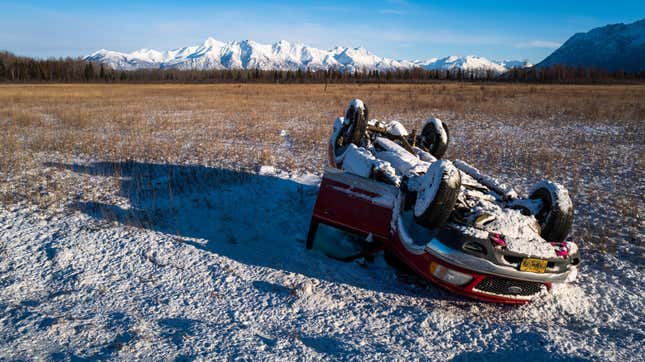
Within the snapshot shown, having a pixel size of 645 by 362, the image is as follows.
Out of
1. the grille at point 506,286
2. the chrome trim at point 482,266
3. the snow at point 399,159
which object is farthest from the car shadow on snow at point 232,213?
the snow at point 399,159

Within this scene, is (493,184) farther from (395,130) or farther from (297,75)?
(297,75)

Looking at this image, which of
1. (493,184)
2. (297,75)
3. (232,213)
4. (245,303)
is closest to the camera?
(245,303)

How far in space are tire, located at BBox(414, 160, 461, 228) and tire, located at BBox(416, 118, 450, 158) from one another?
11.3 ft

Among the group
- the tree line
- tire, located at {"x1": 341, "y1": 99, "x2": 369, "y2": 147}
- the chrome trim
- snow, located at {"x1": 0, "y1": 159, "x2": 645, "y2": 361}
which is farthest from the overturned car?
the tree line

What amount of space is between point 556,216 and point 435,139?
3.53m

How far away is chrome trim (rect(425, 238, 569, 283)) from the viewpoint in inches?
131

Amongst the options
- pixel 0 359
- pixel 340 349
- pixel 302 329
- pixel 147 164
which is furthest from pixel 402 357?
pixel 147 164

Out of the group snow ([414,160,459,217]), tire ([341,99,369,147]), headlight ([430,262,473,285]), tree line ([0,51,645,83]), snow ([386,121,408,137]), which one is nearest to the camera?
headlight ([430,262,473,285])

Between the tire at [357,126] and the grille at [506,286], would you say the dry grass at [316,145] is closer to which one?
the tire at [357,126]

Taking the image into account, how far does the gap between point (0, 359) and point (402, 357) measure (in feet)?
10.1

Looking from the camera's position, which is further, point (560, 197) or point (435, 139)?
point (435, 139)

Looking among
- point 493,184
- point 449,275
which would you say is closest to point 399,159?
point 493,184

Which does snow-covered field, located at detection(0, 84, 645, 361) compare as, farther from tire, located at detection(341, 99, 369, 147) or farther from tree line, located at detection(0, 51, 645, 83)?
tree line, located at detection(0, 51, 645, 83)

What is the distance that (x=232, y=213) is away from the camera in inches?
234
